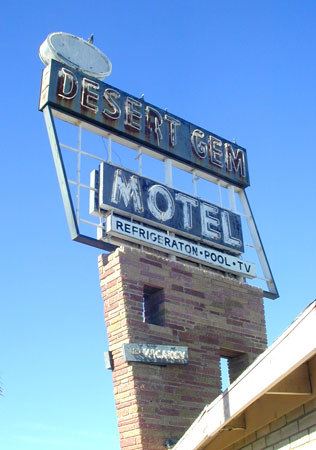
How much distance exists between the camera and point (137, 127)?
1545 centimetres

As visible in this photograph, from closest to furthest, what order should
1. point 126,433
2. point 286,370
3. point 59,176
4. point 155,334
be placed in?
point 286,370
point 126,433
point 155,334
point 59,176

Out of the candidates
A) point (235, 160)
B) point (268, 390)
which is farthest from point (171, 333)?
point (235, 160)

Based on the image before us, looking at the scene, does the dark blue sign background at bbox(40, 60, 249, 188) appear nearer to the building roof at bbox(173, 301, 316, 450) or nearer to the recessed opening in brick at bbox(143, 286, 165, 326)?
the recessed opening in brick at bbox(143, 286, 165, 326)

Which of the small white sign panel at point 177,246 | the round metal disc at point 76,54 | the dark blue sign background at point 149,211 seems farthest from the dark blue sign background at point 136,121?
the small white sign panel at point 177,246

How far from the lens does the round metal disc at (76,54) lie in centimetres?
1512

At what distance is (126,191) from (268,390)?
7201mm

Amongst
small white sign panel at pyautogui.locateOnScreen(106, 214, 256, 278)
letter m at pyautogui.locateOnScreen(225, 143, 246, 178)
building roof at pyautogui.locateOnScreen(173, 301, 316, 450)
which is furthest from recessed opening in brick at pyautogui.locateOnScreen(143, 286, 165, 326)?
letter m at pyautogui.locateOnScreen(225, 143, 246, 178)

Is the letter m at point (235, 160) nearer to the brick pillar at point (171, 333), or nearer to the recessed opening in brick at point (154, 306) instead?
the brick pillar at point (171, 333)

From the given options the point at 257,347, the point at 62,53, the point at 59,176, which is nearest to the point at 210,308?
the point at 257,347

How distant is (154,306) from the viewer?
1326 centimetres

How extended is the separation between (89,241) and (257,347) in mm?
4472

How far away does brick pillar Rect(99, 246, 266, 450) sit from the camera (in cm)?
1159

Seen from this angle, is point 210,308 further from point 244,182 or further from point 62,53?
point 62,53

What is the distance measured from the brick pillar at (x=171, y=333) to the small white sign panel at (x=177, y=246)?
536mm
